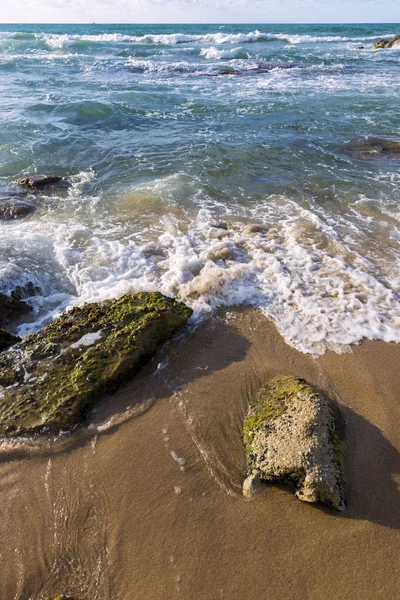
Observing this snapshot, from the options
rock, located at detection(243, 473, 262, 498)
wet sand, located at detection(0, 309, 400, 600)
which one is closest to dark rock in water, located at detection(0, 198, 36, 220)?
wet sand, located at detection(0, 309, 400, 600)

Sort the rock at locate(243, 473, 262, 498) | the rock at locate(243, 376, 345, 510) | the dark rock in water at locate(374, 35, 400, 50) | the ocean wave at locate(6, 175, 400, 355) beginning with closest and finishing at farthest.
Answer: the rock at locate(243, 376, 345, 510) → the rock at locate(243, 473, 262, 498) → the ocean wave at locate(6, 175, 400, 355) → the dark rock in water at locate(374, 35, 400, 50)

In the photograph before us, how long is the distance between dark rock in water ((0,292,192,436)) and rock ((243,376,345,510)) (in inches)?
56.8

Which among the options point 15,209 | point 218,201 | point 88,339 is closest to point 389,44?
point 218,201

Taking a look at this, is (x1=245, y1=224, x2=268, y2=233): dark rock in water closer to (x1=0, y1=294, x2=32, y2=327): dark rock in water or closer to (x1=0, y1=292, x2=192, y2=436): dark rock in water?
(x1=0, y1=292, x2=192, y2=436): dark rock in water

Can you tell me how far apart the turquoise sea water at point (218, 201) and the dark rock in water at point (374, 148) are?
0.09 m

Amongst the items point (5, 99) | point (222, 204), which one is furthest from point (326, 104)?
point (5, 99)

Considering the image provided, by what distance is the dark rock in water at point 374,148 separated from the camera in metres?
10.7

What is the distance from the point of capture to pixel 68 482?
132 inches

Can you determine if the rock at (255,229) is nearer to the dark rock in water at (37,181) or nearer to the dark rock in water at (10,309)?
the dark rock in water at (10,309)

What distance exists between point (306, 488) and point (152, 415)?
1.56 m

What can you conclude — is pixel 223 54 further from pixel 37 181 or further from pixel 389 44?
pixel 37 181

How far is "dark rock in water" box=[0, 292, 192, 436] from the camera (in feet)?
12.4

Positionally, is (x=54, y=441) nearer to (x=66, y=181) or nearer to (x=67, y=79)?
(x=66, y=181)

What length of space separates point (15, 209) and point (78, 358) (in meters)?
5.07
